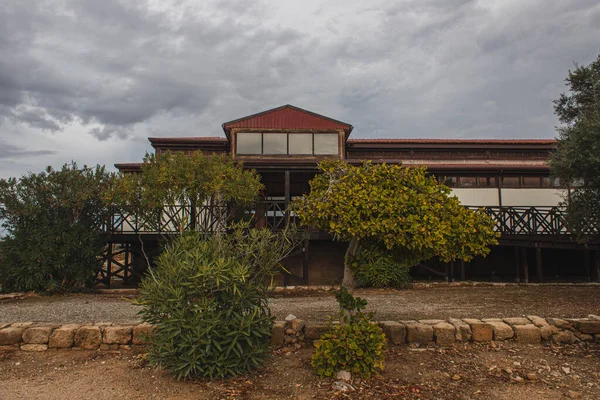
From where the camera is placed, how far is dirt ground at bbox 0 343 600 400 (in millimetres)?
5156

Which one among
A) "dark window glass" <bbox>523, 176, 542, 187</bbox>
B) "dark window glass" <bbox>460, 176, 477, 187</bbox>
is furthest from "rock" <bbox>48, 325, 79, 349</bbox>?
"dark window glass" <bbox>523, 176, 542, 187</bbox>

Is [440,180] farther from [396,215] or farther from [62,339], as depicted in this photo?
[62,339]

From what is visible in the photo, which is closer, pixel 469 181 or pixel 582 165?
pixel 582 165

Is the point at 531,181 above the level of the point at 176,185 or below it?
above

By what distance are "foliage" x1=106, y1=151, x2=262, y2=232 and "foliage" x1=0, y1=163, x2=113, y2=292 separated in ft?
4.59

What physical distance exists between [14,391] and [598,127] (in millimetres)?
12594

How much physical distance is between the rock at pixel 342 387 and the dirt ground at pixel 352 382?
49mm

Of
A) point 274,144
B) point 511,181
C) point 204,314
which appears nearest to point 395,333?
point 204,314

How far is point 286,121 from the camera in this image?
762 inches

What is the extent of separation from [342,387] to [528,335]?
13.0ft

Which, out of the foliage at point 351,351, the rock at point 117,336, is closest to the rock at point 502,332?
the foliage at point 351,351

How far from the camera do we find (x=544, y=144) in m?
→ 22.3

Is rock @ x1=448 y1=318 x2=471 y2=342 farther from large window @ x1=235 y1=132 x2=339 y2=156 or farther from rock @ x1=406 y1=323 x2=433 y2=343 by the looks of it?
large window @ x1=235 y1=132 x2=339 y2=156

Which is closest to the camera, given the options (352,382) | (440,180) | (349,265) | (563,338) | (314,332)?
(352,382)
